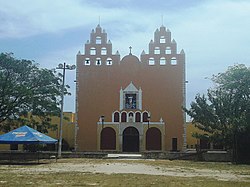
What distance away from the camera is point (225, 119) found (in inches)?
1056

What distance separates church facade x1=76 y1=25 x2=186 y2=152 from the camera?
39.7 metres

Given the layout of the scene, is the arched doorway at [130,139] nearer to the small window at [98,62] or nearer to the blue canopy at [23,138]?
the small window at [98,62]

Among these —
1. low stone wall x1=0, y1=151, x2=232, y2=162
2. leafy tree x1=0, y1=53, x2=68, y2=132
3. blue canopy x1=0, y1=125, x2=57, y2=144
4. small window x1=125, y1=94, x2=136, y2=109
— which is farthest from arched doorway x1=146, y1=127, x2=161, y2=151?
blue canopy x1=0, y1=125, x2=57, y2=144

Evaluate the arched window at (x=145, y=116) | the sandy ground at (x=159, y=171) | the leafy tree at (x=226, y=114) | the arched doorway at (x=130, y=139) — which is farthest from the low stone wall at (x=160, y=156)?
the arched window at (x=145, y=116)

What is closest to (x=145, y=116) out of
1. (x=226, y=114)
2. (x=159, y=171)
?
(x=226, y=114)

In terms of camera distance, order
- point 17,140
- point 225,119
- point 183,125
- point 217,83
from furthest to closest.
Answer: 1. point 183,125
2. point 217,83
3. point 225,119
4. point 17,140

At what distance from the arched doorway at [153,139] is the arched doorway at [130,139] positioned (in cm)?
112

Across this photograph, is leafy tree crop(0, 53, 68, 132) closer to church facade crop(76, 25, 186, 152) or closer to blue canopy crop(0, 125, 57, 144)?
blue canopy crop(0, 125, 57, 144)

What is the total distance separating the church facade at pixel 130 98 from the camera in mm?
39719

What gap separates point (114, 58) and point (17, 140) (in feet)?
68.1

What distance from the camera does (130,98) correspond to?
4116cm

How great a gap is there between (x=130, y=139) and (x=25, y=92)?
15143 mm

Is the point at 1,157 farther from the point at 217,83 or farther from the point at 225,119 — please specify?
the point at 217,83

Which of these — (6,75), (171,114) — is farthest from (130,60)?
(6,75)
